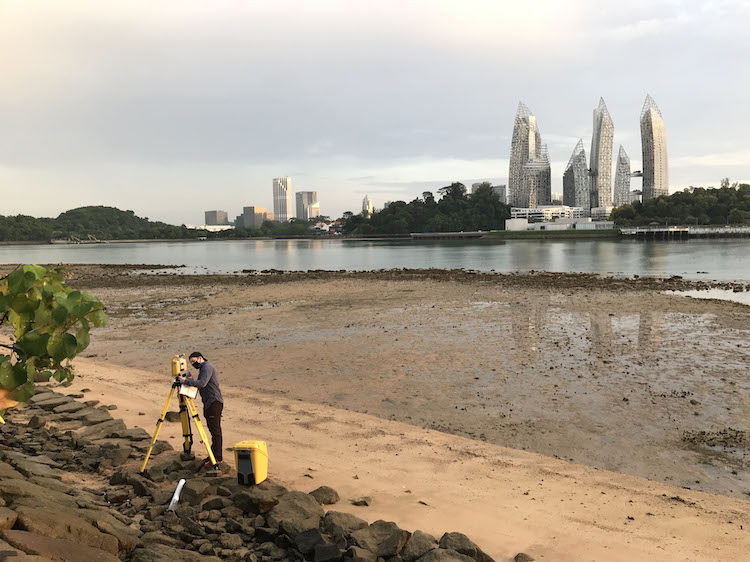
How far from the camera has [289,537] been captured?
5445mm

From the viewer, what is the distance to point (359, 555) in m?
5.04

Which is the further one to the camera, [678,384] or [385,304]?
[385,304]

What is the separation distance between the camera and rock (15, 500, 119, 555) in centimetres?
466

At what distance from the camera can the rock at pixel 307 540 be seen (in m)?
5.25

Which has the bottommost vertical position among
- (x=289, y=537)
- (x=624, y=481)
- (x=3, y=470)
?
(x=624, y=481)

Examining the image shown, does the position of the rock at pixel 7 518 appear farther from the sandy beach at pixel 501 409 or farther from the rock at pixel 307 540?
the sandy beach at pixel 501 409

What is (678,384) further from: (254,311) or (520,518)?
(254,311)

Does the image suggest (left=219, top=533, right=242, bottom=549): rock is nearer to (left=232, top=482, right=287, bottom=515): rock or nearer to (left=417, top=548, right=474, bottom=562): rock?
(left=232, top=482, right=287, bottom=515): rock

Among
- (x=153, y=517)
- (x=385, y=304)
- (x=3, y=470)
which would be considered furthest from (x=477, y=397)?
(x=385, y=304)

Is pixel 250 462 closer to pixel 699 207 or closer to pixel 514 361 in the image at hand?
pixel 514 361

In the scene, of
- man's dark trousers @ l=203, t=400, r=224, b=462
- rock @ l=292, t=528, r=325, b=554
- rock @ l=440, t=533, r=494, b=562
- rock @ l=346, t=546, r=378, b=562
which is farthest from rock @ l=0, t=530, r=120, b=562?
rock @ l=440, t=533, r=494, b=562

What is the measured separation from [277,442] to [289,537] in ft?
11.7

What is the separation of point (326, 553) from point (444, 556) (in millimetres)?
1187

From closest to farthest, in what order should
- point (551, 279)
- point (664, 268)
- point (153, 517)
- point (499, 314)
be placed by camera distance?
point (153, 517) → point (499, 314) → point (551, 279) → point (664, 268)
